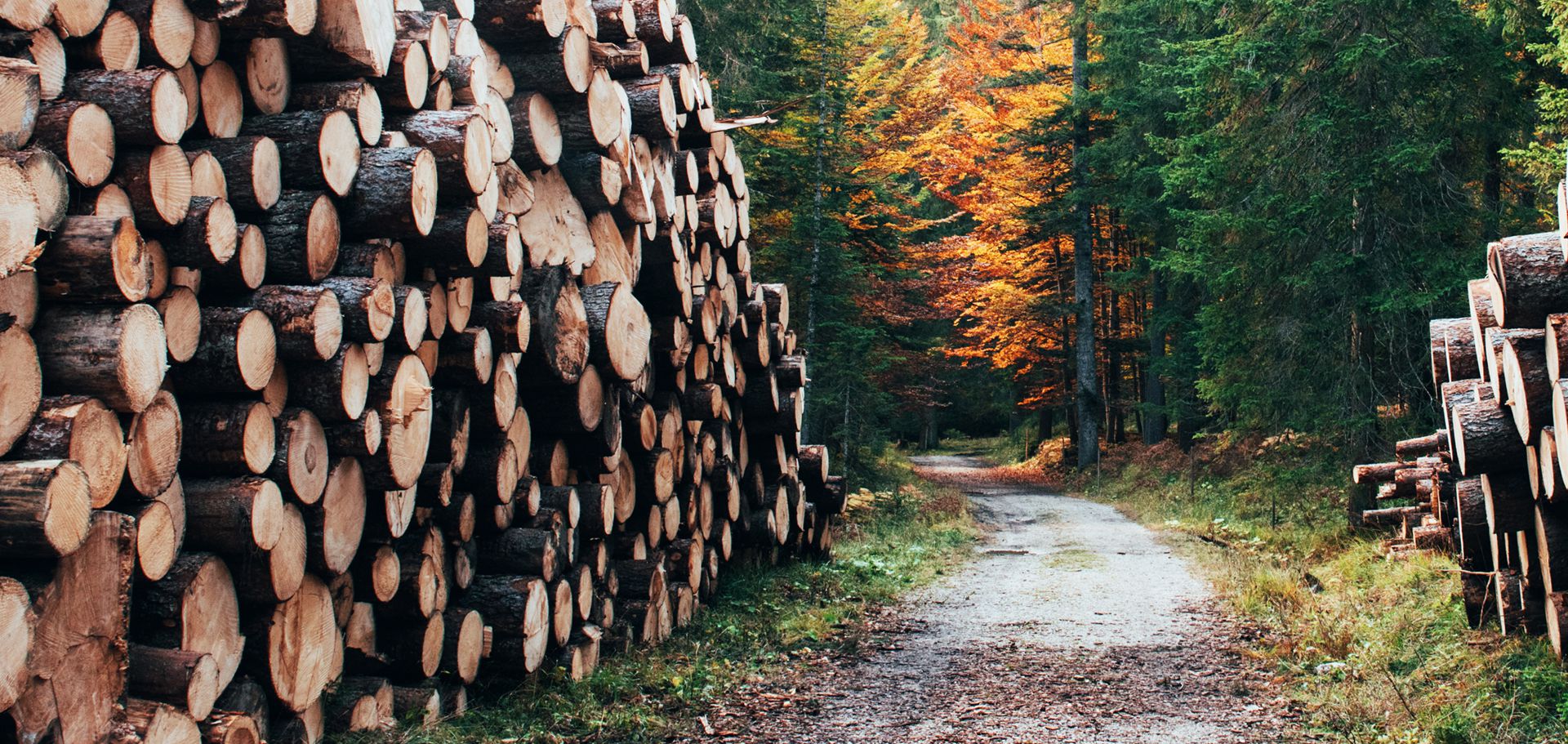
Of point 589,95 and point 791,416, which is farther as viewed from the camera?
point 791,416

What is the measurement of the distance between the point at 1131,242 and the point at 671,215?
2041cm

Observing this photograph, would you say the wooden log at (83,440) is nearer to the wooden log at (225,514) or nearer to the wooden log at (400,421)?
the wooden log at (225,514)

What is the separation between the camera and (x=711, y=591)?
27.5 ft

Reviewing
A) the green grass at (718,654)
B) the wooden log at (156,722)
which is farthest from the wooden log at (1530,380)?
the wooden log at (156,722)

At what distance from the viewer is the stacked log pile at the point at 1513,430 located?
495 cm

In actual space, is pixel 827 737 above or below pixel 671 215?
below

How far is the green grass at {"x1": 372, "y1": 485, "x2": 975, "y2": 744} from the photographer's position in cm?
520

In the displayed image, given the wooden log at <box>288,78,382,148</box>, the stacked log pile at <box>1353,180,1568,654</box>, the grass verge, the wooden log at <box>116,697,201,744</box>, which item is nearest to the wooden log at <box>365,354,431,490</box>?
the wooden log at <box>288,78,382,148</box>

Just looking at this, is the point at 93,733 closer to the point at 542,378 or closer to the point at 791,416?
the point at 542,378

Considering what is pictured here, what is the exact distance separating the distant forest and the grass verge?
1722 mm

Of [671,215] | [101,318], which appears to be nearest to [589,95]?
[671,215]

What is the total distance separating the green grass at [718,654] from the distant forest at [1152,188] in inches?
222

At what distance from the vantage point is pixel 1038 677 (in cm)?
653

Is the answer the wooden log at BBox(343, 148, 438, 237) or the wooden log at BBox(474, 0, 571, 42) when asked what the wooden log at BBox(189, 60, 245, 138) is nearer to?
the wooden log at BBox(343, 148, 438, 237)
